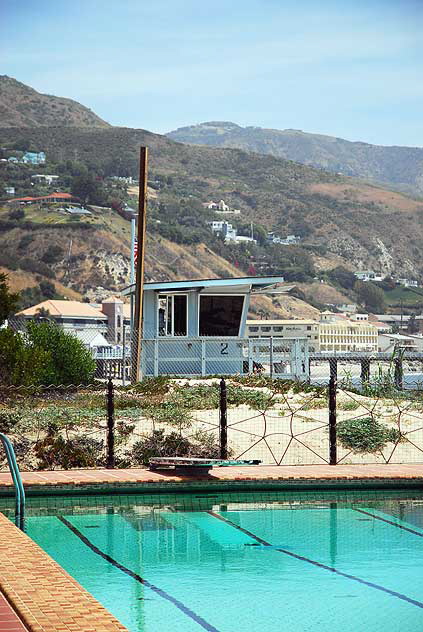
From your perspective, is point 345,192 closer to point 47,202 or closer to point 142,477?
point 47,202

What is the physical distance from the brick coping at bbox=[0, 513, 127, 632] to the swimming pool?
537 millimetres

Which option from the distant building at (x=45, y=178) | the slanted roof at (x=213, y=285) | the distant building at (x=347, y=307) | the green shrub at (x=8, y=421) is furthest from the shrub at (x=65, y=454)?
the distant building at (x=45, y=178)

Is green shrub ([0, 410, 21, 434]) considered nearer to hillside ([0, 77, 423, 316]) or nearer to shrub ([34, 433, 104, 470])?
shrub ([34, 433, 104, 470])

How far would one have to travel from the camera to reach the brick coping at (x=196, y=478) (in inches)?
468

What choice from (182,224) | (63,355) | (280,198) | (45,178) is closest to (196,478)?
(63,355)

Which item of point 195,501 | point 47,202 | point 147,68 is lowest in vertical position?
point 195,501

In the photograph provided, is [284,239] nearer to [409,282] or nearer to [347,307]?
[409,282]

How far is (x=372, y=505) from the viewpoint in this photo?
11.7m

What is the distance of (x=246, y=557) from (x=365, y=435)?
681cm

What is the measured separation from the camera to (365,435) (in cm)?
1555

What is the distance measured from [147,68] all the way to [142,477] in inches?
3601

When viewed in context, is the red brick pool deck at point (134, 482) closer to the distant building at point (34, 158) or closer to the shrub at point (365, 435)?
the shrub at point (365, 435)

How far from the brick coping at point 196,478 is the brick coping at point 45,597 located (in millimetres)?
3986

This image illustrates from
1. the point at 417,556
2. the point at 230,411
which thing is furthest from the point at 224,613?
the point at 230,411
